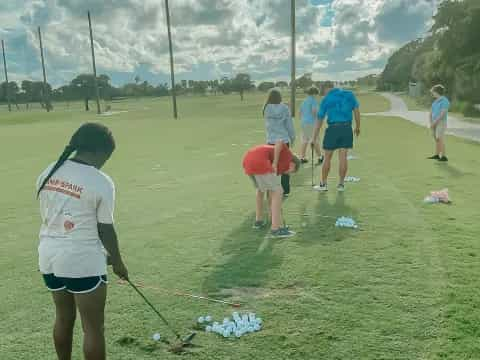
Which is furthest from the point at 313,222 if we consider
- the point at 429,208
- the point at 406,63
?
the point at 406,63

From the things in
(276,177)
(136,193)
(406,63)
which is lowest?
(136,193)

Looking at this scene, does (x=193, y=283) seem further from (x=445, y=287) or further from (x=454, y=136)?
(x=454, y=136)

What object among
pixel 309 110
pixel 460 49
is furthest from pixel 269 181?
pixel 460 49

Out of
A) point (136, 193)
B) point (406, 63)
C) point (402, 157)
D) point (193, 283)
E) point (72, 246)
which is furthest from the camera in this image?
point (406, 63)

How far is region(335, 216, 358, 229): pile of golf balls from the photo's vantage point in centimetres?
690

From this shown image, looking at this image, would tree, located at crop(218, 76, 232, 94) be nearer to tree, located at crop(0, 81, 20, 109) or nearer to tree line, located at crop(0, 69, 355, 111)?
tree line, located at crop(0, 69, 355, 111)

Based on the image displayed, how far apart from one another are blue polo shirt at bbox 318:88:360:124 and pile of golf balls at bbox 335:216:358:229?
2.60m

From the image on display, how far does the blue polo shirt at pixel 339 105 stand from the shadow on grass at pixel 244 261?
3237 mm

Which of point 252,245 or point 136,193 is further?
point 136,193

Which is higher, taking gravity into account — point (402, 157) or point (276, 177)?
point (276, 177)

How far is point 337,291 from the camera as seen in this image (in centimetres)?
474

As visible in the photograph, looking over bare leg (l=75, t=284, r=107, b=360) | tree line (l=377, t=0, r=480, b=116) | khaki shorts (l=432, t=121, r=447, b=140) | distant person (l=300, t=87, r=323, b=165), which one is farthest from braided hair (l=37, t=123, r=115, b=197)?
tree line (l=377, t=0, r=480, b=116)

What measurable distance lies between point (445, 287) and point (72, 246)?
12.4ft

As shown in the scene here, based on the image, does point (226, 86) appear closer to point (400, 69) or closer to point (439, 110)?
point (400, 69)
